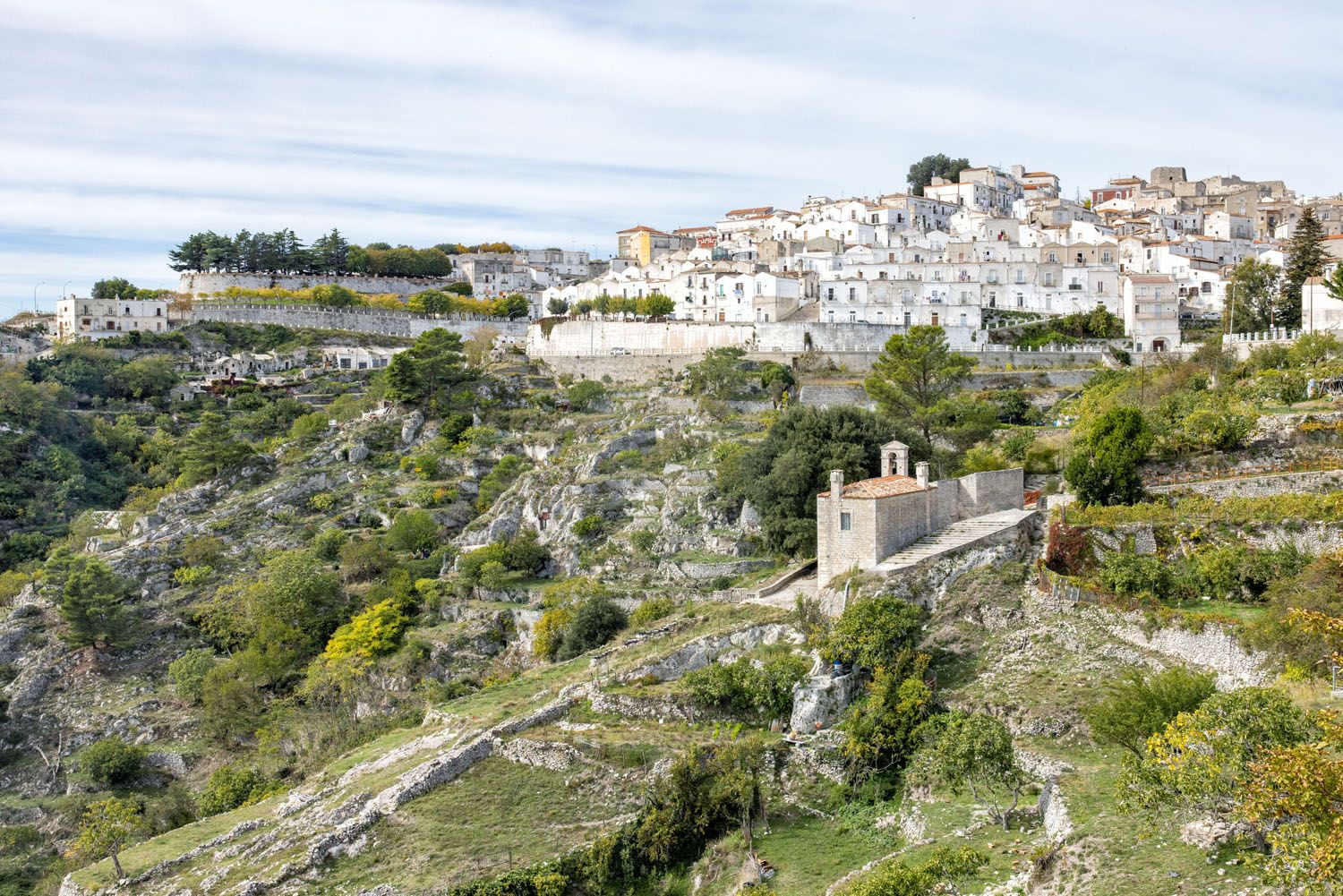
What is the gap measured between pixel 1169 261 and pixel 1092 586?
45544 millimetres

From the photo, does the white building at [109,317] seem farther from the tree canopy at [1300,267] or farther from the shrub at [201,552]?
the tree canopy at [1300,267]

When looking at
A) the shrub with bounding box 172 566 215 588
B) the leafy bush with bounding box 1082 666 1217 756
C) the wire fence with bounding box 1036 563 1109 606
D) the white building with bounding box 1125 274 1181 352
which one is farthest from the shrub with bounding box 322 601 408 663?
the white building with bounding box 1125 274 1181 352

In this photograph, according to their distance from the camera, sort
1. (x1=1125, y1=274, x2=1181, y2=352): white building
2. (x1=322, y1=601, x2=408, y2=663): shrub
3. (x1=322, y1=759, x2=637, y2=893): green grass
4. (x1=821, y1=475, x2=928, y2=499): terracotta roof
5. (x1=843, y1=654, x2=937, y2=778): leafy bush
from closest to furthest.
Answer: (x1=322, y1=759, x2=637, y2=893): green grass
(x1=843, y1=654, x2=937, y2=778): leafy bush
(x1=821, y1=475, x2=928, y2=499): terracotta roof
(x1=322, y1=601, x2=408, y2=663): shrub
(x1=1125, y1=274, x2=1181, y2=352): white building

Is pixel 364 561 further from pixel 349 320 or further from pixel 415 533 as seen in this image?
pixel 349 320

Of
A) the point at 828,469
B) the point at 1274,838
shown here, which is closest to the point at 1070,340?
the point at 828,469

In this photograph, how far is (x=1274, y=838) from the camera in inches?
486

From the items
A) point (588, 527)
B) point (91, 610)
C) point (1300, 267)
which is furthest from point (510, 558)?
point (1300, 267)

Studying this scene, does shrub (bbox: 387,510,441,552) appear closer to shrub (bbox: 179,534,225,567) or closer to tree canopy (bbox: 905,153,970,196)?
shrub (bbox: 179,534,225,567)

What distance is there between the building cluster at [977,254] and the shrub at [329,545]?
77.0 ft

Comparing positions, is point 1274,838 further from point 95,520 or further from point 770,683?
point 95,520

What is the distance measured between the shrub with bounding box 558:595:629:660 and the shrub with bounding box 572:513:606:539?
5.97 meters

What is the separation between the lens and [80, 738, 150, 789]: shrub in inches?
1257

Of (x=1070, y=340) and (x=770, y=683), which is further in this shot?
(x=1070, y=340)

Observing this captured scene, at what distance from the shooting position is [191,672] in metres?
36.0
